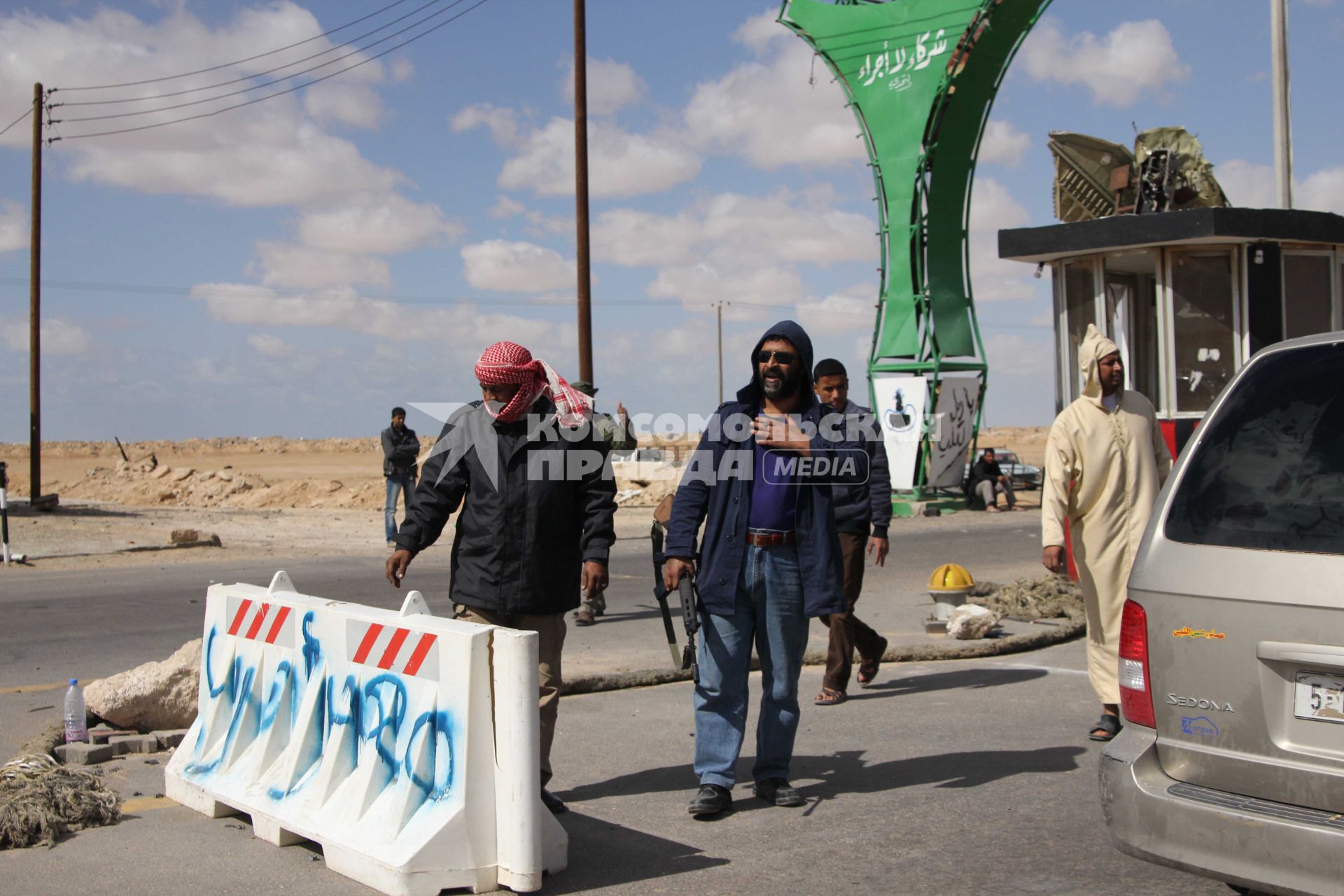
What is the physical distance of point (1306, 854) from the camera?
3.23 meters

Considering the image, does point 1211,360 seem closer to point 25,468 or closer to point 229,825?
point 229,825

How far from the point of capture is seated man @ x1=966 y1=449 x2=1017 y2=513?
91.1 ft

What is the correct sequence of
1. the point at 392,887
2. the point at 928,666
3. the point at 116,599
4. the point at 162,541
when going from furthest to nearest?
the point at 162,541 < the point at 116,599 < the point at 928,666 < the point at 392,887

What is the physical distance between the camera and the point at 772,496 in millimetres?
5207

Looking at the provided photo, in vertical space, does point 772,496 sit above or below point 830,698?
above

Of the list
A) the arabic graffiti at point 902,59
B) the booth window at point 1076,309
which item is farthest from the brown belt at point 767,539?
the arabic graffiti at point 902,59

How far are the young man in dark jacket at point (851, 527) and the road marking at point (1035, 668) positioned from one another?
148cm

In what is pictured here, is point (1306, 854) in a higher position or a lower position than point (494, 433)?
lower

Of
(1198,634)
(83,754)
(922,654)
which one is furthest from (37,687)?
(1198,634)

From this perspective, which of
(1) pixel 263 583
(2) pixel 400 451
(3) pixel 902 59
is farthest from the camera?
(3) pixel 902 59

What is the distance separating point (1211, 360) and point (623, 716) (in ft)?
22.3

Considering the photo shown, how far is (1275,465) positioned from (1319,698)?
66cm

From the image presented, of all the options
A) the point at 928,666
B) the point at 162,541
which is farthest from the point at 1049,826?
the point at 162,541

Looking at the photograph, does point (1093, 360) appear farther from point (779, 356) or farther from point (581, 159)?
point (581, 159)
